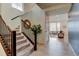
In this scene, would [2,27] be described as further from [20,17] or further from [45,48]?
[45,48]

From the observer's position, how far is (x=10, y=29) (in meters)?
2.75

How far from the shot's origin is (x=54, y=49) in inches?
114

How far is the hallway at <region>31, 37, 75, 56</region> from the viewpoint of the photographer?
9.27ft

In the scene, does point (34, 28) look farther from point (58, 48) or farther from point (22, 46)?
point (58, 48)

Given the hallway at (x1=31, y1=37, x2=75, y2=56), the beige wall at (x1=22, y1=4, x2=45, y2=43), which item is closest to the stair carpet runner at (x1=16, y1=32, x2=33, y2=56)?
the hallway at (x1=31, y1=37, x2=75, y2=56)

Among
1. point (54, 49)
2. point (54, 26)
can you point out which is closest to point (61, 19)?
point (54, 26)

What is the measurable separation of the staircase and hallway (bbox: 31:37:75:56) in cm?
12

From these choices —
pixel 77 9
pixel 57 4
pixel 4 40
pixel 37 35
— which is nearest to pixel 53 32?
pixel 37 35

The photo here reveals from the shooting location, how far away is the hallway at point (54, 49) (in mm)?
2827

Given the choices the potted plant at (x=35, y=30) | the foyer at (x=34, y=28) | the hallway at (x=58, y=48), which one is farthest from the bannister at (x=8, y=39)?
the hallway at (x=58, y=48)

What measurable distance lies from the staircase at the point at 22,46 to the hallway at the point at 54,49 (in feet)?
0.39

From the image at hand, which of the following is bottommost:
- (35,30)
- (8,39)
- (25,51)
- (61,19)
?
(25,51)

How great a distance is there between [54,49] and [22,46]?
0.59 metres

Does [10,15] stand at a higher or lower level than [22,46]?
higher
